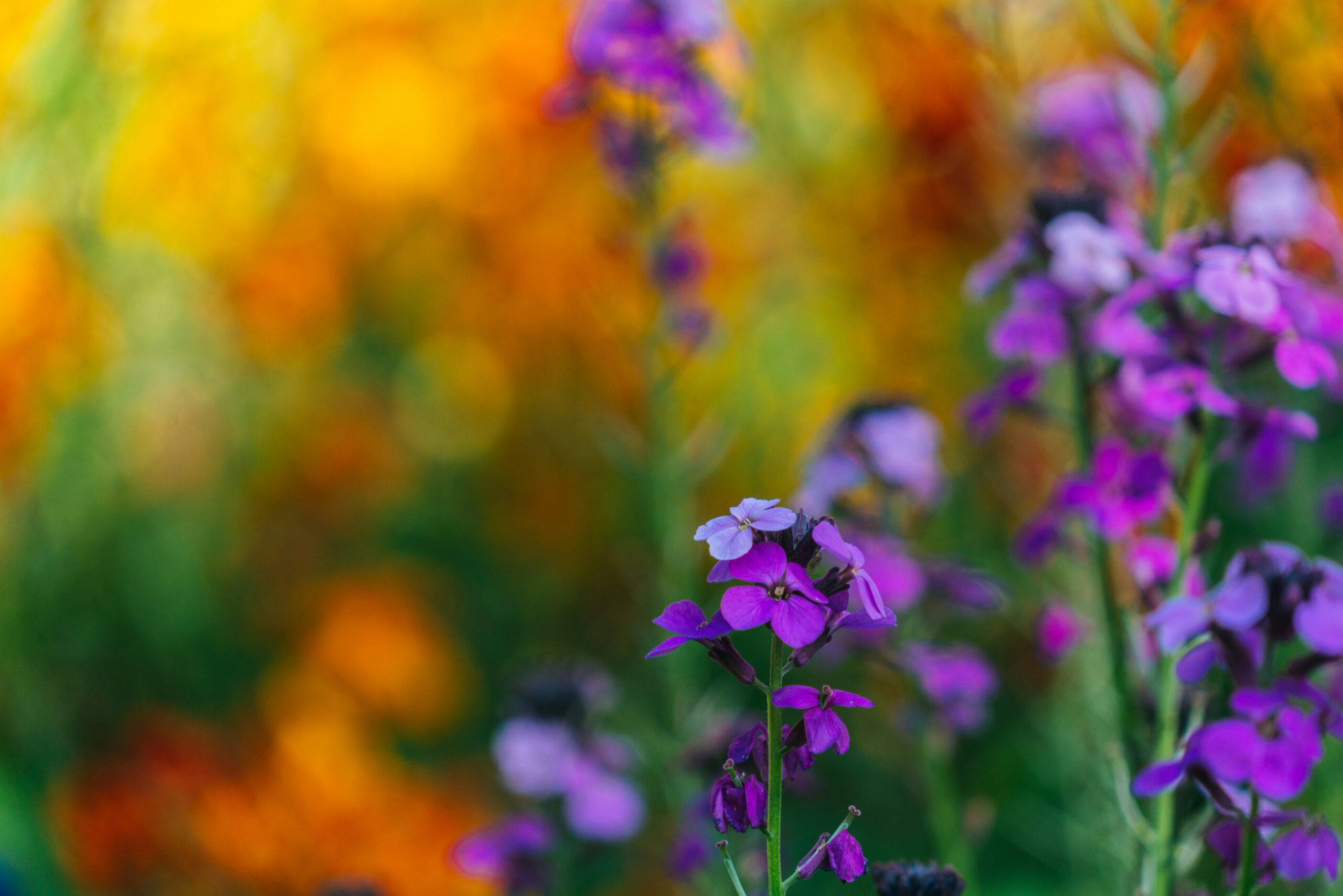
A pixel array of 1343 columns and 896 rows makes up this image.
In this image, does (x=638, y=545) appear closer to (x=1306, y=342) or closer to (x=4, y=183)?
(x=4, y=183)

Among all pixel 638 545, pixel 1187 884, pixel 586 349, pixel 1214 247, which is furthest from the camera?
pixel 586 349

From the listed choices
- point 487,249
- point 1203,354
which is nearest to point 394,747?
point 487,249

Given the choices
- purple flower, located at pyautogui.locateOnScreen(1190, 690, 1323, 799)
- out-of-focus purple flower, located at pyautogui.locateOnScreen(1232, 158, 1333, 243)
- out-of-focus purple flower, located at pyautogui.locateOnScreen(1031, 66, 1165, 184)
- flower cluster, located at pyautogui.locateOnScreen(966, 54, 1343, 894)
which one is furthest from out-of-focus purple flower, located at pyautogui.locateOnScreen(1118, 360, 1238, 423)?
Result: out-of-focus purple flower, located at pyautogui.locateOnScreen(1031, 66, 1165, 184)

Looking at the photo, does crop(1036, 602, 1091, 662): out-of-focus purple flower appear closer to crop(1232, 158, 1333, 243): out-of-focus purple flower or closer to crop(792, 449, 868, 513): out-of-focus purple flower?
crop(792, 449, 868, 513): out-of-focus purple flower

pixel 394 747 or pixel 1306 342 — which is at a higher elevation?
pixel 1306 342

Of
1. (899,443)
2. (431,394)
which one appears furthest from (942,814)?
(431,394)
